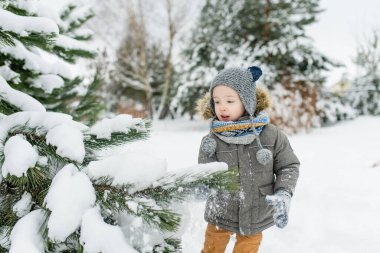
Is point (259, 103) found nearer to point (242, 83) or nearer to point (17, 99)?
point (242, 83)

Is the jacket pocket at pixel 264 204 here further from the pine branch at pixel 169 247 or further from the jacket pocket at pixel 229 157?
the pine branch at pixel 169 247

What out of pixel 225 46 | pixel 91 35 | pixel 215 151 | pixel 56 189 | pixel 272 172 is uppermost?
pixel 225 46

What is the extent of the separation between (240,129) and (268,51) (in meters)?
10.1

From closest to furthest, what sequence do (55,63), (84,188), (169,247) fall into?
(84,188) → (169,247) → (55,63)

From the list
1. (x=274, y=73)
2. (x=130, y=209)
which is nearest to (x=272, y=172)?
(x=130, y=209)

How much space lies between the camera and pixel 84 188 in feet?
2.60

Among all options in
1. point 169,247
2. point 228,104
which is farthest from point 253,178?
point 169,247

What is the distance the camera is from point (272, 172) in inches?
81.7

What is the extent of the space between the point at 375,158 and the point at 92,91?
5635mm

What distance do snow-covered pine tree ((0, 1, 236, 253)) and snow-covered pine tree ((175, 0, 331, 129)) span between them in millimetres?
9820

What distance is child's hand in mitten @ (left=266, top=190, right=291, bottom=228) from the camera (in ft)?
5.64

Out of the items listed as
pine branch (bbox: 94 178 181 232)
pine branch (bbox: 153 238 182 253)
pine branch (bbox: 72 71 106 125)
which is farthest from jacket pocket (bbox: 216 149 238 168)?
pine branch (bbox: 72 71 106 125)

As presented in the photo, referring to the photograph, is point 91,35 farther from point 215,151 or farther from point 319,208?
point 319,208

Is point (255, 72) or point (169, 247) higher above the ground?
point (255, 72)
